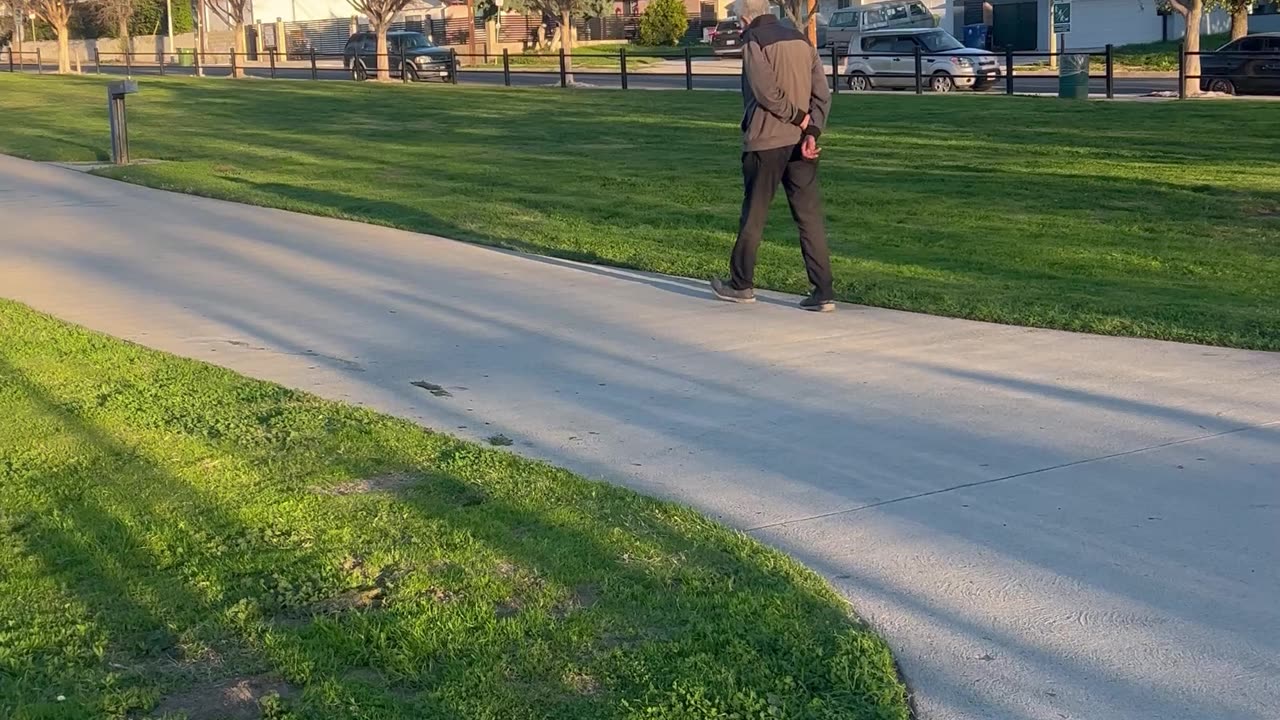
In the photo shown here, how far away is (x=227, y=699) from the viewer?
133 inches

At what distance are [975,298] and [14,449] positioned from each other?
5.29 meters

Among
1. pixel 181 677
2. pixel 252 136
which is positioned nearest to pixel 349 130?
pixel 252 136

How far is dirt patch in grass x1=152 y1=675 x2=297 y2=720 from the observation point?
Answer: 10.9 ft

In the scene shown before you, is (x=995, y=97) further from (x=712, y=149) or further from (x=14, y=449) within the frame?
(x=14, y=449)

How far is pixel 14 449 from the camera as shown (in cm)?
537

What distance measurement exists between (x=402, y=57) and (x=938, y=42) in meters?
15.9

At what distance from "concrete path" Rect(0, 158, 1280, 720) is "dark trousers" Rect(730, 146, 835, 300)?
0.29 meters

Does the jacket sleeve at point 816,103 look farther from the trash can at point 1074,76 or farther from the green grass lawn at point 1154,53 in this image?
the green grass lawn at point 1154,53

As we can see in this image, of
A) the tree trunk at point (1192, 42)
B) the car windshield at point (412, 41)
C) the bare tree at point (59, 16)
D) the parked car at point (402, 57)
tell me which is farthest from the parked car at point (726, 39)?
the tree trunk at point (1192, 42)

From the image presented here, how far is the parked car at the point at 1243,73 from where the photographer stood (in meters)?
26.4

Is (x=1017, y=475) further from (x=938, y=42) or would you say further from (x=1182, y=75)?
(x=938, y=42)

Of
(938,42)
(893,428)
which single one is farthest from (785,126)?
(938,42)

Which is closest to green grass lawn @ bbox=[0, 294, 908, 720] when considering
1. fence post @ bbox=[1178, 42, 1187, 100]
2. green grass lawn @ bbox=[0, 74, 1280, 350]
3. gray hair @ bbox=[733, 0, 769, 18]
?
gray hair @ bbox=[733, 0, 769, 18]

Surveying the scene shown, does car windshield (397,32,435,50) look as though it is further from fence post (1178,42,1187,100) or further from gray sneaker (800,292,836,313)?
gray sneaker (800,292,836,313)
